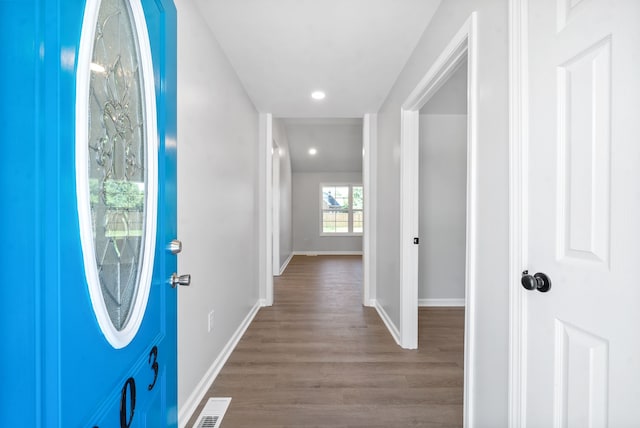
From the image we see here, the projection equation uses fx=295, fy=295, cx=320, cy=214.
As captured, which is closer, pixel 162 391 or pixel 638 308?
pixel 638 308

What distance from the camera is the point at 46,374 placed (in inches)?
20.1

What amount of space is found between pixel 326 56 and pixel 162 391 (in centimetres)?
230

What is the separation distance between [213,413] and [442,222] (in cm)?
304

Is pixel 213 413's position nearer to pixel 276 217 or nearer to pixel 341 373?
pixel 341 373

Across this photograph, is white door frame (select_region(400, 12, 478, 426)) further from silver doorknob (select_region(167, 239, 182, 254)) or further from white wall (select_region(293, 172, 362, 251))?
white wall (select_region(293, 172, 362, 251))

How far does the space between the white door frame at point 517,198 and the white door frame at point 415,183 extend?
10.4 inches

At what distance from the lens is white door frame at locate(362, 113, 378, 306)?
351 centimetres

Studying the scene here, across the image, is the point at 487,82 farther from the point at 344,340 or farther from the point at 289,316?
the point at 289,316

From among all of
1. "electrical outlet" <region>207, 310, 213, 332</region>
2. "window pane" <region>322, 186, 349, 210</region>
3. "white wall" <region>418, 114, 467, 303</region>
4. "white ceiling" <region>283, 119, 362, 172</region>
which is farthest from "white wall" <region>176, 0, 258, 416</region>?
"window pane" <region>322, 186, 349, 210</region>

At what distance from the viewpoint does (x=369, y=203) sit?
353 centimetres

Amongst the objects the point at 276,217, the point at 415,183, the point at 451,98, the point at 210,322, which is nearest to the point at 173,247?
the point at 210,322

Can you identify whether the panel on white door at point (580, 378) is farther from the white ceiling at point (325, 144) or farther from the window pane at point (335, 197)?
the window pane at point (335, 197)

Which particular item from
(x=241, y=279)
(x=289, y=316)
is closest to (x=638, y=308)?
(x=241, y=279)

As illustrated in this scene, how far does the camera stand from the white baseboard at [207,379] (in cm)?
158
